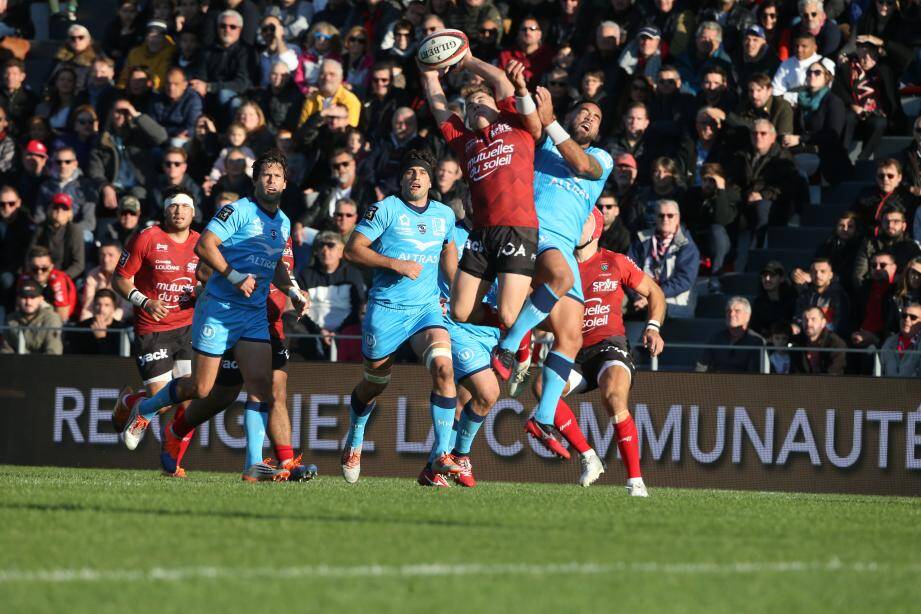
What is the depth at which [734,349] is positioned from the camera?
51.7 ft

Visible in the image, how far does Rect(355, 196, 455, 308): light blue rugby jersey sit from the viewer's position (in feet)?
40.3

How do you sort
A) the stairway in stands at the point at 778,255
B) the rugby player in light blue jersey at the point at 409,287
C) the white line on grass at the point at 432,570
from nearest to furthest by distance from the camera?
the white line on grass at the point at 432,570, the rugby player in light blue jersey at the point at 409,287, the stairway in stands at the point at 778,255

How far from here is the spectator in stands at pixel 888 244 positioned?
1590cm

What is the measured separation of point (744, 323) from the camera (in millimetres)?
16031

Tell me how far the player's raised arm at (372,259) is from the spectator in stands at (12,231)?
354 inches

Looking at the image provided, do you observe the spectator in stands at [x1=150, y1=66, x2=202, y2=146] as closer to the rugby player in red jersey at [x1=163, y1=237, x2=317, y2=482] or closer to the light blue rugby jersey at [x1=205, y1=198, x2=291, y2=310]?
the rugby player in red jersey at [x1=163, y1=237, x2=317, y2=482]

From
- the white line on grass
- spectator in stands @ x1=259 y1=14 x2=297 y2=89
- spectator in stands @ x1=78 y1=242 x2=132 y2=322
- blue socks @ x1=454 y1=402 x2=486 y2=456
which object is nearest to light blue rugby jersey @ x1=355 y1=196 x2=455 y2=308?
blue socks @ x1=454 y1=402 x2=486 y2=456

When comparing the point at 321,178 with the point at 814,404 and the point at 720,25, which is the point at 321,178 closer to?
the point at 720,25

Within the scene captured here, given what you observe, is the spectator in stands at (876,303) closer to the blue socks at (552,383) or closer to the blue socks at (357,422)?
the blue socks at (552,383)

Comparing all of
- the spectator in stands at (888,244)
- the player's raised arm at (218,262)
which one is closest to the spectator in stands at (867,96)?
the spectator in stands at (888,244)

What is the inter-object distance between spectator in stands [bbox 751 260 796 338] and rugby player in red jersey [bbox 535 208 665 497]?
3721 millimetres

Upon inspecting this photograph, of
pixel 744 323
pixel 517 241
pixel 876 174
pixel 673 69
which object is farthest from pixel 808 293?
pixel 517 241

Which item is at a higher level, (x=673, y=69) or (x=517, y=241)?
(x=673, y=69)

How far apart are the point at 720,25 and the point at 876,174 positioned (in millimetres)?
2764
